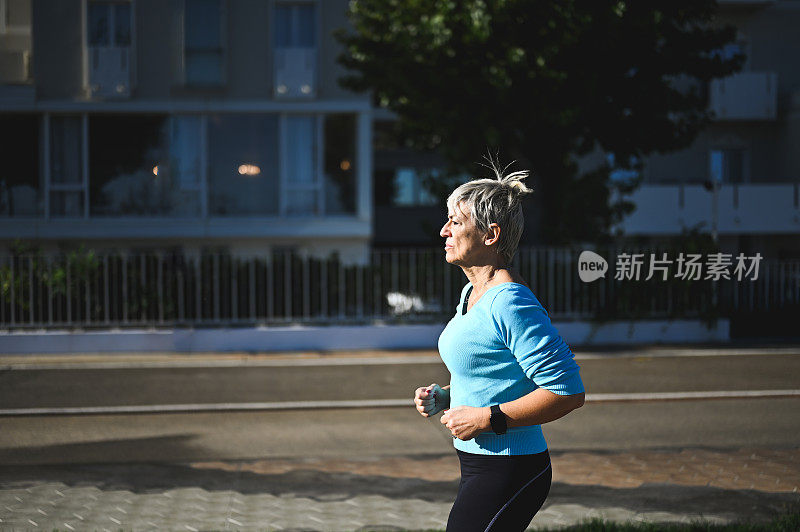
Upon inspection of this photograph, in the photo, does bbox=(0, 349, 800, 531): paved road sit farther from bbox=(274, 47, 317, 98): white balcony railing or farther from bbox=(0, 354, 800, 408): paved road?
bbox=(274, 47, 317, 98): white balcony railing

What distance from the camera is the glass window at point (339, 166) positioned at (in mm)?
24547

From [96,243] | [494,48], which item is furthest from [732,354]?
[96,243]

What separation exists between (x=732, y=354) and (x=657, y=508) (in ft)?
35.7

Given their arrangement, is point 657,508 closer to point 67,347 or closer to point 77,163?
point 67,347

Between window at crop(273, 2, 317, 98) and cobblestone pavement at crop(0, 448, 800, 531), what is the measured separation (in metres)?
18.3

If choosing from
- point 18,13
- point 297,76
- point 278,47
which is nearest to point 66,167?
point 18,13

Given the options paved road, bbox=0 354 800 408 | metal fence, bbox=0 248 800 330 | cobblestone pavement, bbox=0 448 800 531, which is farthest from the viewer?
metal fence, bbox=0 248 800 330

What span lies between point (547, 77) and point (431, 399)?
15163 millimetres

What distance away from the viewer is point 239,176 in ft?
80.2

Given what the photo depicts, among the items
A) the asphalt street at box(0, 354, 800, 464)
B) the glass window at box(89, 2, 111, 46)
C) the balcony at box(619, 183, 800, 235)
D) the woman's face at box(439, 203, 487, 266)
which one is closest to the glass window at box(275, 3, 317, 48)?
the glass window at box(89, 2, 111, 46)

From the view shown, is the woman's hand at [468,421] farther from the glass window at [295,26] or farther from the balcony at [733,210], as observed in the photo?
the balcony at [733,210]

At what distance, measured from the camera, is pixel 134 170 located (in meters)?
24.5

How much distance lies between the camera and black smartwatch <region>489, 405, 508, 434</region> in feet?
9.00

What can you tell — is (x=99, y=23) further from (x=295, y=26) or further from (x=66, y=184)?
(x=295, y=26)
